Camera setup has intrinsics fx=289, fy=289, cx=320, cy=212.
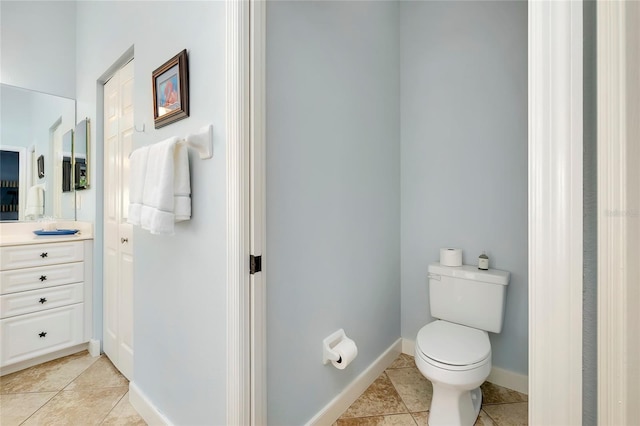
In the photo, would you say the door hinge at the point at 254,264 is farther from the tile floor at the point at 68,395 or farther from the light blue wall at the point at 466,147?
the light blue wall at the point at 466,147

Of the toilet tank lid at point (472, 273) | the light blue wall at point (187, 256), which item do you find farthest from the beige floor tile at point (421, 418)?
the light blue wall at point (187, 256)

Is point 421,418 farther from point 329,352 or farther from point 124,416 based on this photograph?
point 124,416

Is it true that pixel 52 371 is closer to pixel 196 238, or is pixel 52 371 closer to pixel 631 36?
pixel 196 238

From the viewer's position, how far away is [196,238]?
1.19 meters

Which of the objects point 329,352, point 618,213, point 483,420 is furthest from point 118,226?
point 483,420

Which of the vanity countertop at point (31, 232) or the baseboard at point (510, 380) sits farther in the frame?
the vanity countertop at point (31, 232)

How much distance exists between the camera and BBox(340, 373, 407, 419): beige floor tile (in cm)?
153

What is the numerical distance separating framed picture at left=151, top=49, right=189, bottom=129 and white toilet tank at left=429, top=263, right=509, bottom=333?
5.38 ft

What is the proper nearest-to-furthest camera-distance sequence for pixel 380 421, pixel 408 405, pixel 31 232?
pixel 380 421 → pixel 408 405 → pixel 31 232

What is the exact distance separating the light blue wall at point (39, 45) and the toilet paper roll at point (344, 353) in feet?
9.33

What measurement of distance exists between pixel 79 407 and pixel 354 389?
1525mm

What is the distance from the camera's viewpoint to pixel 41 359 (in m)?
2.02

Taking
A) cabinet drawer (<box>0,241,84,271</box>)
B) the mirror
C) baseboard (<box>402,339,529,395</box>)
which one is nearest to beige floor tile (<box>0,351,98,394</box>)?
cabinet drawer (<box>0,241,84,271</box>)

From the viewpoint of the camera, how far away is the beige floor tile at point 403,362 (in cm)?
198
